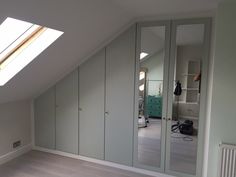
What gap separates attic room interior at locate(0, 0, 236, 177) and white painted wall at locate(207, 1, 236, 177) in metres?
0.01

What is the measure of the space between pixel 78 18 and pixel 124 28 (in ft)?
3.14

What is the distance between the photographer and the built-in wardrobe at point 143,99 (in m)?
2.82

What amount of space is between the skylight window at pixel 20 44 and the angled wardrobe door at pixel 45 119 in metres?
1.08

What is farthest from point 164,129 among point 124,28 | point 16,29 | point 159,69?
point 16,29

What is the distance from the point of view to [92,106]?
3.45 metres

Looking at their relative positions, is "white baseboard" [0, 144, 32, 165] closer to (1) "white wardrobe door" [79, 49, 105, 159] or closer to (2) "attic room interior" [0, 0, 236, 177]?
(2) "attic room interior" [0, 0, 236, 177]

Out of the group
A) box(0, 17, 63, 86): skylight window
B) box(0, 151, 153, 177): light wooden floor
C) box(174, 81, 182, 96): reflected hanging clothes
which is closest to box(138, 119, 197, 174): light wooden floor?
box(0, 151, 153, 177): light wooden floor

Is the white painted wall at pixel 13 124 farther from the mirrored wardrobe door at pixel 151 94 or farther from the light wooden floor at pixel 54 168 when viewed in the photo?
the mirrored wardrobe door at pixel 151 94

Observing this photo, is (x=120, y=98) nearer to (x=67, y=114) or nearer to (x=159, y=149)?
(x=159, y=149)

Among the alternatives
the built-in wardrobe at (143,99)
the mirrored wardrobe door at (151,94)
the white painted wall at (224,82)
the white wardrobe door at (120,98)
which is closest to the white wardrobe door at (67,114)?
the built-in wardrobe at (143,99)

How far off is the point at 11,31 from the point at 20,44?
0.23 m

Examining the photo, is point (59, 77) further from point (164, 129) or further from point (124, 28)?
point (164, 129)

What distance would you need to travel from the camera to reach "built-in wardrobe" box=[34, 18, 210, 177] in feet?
9.27

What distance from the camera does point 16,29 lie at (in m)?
2.48
